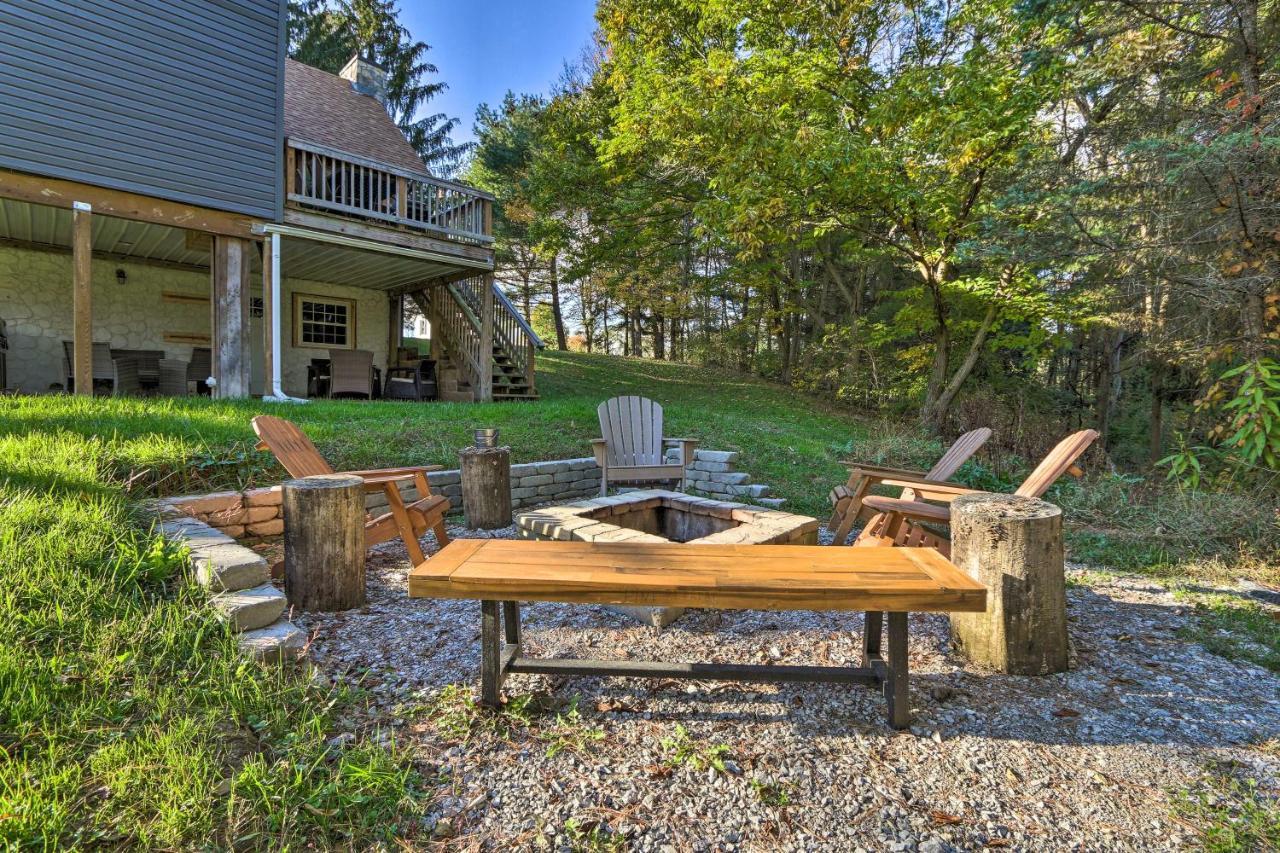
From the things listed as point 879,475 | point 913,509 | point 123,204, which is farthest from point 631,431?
point 123,204

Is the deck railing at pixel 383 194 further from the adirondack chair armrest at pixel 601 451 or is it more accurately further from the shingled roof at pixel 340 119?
the adirondack chair armrest at pixel 601 451

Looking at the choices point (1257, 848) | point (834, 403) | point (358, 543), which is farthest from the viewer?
point (834, 403)

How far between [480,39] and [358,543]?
42.0ft

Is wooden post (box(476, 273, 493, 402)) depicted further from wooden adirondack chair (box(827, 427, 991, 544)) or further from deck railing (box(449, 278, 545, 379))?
wooden adirondack chair (box(827, 427, 991, 544))

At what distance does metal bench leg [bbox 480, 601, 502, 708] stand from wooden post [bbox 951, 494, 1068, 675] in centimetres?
178

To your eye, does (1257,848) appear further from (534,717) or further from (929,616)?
(534,717)

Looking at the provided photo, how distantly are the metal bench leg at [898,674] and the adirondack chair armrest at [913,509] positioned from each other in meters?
1.10

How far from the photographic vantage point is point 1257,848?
1.27m

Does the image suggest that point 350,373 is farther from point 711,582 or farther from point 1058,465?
point 1058,465

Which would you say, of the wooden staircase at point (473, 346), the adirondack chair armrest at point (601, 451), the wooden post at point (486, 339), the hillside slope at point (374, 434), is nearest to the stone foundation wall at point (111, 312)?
the wooden staircase at point (473, 346)

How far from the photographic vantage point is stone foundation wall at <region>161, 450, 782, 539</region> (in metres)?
3.16

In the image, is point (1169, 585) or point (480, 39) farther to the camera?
point (480, 39)

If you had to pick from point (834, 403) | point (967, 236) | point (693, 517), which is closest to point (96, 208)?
point (693, 517)

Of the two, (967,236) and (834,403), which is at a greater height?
(967,236)
